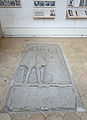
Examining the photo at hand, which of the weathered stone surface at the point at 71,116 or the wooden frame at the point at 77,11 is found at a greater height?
the wooden frame at the point at 77,11

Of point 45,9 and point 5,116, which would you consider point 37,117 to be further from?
point 45,9

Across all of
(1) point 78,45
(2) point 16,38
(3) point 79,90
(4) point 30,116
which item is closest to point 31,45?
(2) point 16,38

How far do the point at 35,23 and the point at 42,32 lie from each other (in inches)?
14.0

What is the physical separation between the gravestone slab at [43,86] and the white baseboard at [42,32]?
1.04 meters

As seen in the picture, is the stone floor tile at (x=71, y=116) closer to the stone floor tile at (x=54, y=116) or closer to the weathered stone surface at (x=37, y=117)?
the stone floor tile at (x=54, y=116)

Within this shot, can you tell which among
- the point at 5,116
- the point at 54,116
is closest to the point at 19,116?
the point at 5,116

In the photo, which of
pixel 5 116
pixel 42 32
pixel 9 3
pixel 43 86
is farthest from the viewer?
pixel 42 32

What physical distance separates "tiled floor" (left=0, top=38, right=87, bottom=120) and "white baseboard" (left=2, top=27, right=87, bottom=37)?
0.21 meters

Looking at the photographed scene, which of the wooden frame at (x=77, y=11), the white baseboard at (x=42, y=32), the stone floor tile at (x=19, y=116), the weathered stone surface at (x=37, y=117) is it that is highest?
the wooden frame at (x=77, y=11)

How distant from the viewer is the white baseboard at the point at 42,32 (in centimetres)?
352

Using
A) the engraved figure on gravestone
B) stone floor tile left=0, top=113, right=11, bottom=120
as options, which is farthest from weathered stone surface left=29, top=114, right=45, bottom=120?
the engraved figure on gravestone

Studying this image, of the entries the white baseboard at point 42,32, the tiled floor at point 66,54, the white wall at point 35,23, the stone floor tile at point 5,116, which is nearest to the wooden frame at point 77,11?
the white wall at point 35,23

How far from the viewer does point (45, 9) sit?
3234 millimetres

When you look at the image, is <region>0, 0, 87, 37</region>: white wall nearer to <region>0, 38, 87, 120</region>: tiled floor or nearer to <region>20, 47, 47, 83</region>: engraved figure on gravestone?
<region>0, 38, 87, 120</region>: tiled floor
